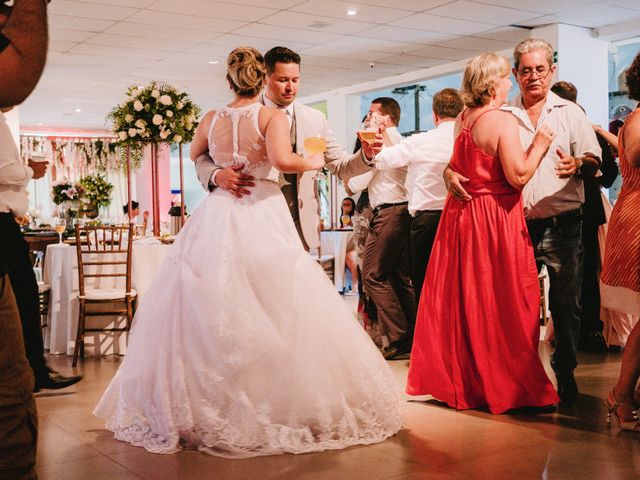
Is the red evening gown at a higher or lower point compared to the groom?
lower

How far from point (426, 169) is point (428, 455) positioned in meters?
2.39

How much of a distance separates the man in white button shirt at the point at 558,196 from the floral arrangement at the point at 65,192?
5.11 meters

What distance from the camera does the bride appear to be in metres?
3.17

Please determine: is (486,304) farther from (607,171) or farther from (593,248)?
(607,171)

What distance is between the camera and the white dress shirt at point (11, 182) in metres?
2.09

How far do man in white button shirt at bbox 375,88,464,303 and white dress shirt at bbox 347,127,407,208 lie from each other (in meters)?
0.35

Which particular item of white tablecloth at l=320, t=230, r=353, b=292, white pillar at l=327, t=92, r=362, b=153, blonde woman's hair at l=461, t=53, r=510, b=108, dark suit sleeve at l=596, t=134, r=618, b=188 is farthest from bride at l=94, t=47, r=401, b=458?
white pillar at l=327, t=92, r=362, b=153

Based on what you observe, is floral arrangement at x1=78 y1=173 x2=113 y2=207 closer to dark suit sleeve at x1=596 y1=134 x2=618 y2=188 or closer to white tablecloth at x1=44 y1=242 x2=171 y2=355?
white tablecloth at x1=44 y1=242 x2=171 y2=355

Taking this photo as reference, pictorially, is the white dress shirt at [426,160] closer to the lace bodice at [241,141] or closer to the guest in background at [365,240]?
the guest in background at [365,240]

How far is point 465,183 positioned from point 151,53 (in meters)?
7.72

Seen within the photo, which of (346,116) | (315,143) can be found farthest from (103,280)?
(346,116)

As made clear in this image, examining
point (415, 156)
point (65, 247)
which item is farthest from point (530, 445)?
point (65, 247)

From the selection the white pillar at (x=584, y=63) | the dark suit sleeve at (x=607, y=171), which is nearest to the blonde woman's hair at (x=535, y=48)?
the dark suit sleeve at (x=607, y=171)

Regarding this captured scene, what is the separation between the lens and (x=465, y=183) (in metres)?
3.81
